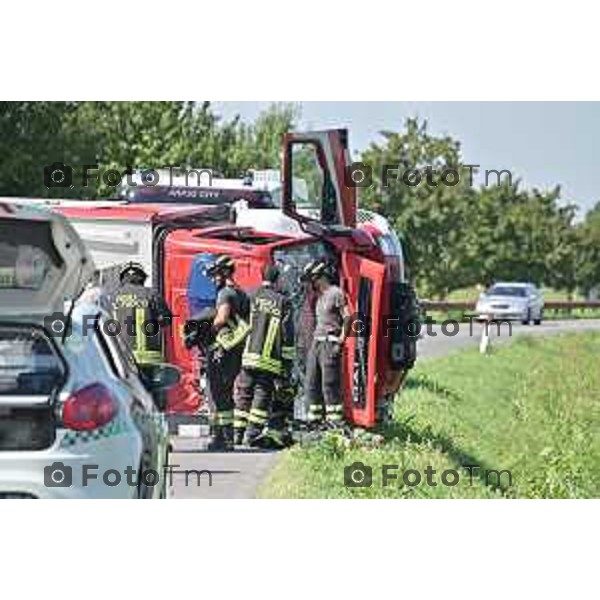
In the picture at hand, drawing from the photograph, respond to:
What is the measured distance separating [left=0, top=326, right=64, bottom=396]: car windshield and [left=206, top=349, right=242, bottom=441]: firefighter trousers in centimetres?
223

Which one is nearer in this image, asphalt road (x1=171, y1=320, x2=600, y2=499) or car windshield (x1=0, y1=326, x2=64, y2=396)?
car windshield (x1=0, y1=326, x2=64, y2=396)

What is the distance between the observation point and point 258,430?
899cm

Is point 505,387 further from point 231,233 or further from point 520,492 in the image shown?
point 231,233

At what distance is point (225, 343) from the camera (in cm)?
916

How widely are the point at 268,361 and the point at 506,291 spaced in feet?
4.40

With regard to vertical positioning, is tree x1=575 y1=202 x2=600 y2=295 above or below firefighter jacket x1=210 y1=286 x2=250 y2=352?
above

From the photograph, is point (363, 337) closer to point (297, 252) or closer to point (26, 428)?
point (297, 252)

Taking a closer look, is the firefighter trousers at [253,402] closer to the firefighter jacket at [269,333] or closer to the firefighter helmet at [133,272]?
the firefighter jacket at [269,333]

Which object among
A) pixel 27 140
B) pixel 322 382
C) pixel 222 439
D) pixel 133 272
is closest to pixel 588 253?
pixel 322 382

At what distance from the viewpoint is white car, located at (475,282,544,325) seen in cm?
941

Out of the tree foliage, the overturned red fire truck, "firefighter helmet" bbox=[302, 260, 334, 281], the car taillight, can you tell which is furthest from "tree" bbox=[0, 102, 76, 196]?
the car taillight

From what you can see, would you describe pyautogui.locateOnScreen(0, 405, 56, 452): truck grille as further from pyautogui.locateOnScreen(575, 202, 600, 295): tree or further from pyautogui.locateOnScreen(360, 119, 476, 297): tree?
pyautogui.locateOnScreen(575, 202, 600, 295): tree
